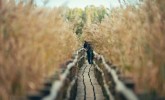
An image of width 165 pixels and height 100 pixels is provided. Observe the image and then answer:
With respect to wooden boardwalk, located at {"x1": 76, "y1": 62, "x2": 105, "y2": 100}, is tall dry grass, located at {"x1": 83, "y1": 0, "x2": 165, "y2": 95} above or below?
above

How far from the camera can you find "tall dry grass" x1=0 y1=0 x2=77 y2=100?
6121 mm

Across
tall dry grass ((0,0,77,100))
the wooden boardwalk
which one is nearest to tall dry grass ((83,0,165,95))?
tall dry grass ((0,0,77,100))

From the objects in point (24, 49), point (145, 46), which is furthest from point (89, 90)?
point (24, 49)

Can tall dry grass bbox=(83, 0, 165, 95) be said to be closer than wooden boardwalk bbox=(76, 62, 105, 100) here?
Yes

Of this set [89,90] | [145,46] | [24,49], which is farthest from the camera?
[89,90]

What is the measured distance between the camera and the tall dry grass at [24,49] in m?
6.12

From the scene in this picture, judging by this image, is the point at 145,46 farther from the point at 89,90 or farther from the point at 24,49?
the point at 89,90

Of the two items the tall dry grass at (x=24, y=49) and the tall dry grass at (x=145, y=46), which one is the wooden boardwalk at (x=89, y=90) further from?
the tall dry grass at (x=24, y=49)

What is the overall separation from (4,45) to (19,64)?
0.44 meters

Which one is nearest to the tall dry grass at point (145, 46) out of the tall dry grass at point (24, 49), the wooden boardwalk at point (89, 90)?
the tall dry grass at point (24, 49)

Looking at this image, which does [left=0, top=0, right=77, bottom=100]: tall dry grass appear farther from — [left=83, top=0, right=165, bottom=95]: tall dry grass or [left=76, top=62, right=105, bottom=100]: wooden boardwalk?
[left=76, top=62, right=105, bottom=100]: wooden boardwalk

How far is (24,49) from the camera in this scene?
630 centimetres

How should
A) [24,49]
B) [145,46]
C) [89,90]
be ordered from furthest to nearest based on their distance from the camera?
1. [89,90]
2. [145,46]
3. [24,49]

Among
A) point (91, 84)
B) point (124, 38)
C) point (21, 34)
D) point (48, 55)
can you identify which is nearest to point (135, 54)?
point (124, 38)
